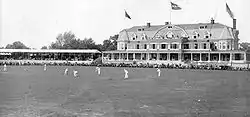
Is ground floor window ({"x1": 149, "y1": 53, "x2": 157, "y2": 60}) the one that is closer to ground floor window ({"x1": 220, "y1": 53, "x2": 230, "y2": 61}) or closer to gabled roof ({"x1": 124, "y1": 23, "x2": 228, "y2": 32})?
gabled roof ({"x1": 124, "y1": 23, "x2": 228, "y2": 32})

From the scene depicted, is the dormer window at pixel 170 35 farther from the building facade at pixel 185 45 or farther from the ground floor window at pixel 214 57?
the ground floor window at pixel 214 57

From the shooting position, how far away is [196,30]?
6388 centimetres

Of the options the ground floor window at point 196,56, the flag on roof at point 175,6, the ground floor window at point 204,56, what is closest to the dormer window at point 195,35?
the ground floor window at point 196,56

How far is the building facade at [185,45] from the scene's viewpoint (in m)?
60.1

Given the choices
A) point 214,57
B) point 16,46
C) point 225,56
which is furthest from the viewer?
point 16,46

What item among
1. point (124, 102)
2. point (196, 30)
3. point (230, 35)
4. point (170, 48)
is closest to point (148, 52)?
point (170, 48)

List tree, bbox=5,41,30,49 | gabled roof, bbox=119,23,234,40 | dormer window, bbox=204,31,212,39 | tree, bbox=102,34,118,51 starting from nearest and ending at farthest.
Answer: gabled roof, bbox=119,23,234,40 < dormer window, bbox=204,31,212,39 < tree, bbox=102,34,118,51 < tree, bbox=5,41,30,49

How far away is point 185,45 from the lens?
63.8 m

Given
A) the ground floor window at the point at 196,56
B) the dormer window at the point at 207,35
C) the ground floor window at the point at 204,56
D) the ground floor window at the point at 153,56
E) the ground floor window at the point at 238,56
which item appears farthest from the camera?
the ground floor window at the point at 153,56

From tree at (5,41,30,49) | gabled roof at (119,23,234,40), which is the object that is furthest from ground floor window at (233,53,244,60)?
tree at (5,41,30,49)

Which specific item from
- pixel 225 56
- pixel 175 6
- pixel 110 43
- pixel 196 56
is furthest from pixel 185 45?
pixel 110 43

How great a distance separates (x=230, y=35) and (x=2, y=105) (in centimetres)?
5288

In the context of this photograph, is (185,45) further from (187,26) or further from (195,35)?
(187,26)

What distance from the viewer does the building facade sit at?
60.1 meters
